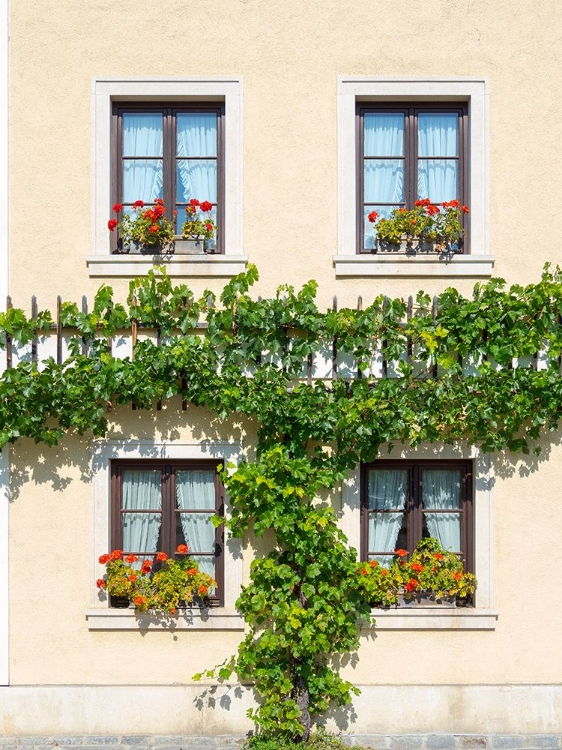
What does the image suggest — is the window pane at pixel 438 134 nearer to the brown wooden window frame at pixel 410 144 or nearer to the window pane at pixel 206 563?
the brown wooden window frame at pixel 410 144

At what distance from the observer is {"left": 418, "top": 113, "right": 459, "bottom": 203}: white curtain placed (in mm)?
7266

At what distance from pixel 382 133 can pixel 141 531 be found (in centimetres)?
417

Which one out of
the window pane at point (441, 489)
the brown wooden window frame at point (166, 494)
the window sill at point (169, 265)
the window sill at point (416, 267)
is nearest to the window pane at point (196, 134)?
the window sill at point (169, 265)

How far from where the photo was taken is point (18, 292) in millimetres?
7004

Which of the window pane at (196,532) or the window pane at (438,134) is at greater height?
the window pane at (438,134)

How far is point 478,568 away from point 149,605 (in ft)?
9.30

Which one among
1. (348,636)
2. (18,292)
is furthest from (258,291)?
(348,636)

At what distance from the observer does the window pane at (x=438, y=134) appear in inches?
286

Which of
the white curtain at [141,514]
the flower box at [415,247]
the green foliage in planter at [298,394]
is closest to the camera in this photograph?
the green foliage in planter at [298,394]

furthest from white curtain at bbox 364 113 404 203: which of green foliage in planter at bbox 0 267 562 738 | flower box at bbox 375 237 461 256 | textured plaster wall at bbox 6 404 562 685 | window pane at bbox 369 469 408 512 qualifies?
textured plaster wall at bbox 6 404 562 685

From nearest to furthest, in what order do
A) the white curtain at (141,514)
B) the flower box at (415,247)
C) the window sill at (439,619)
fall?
the window sill at (439,619) → the flower box at (415,247) → the white curtain at (141,514)

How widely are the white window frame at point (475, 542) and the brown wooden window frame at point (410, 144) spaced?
1.94 meters

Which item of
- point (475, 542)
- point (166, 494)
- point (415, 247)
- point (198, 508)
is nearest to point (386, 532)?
point (475, 542)

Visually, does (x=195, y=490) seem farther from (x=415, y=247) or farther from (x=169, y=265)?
(x=415, y=247)
